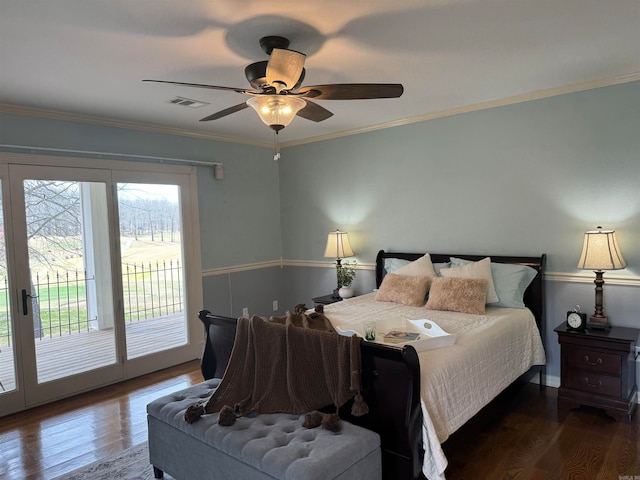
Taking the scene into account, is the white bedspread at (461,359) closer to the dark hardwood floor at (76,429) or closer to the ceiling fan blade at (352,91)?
the ceiling fan blade at (352,91)

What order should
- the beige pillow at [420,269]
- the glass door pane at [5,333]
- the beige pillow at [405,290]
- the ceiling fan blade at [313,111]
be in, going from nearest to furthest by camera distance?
the ceiling fan blade at [313,111], the glass door pane at [5,333], the beige pillow at [405,290], the beige pillow at [420,269]

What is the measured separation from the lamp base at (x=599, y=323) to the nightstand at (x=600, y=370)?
0.05m

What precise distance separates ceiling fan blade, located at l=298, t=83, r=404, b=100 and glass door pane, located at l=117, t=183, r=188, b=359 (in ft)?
8.57

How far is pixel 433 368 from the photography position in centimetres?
230

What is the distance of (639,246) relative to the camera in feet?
10.8

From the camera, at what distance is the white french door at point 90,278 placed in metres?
3.61

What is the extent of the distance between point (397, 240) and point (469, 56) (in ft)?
7.29

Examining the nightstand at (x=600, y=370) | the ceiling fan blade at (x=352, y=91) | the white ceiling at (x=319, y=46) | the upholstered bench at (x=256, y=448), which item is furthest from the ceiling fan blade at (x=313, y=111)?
the nightstand at (x=600, y=370)

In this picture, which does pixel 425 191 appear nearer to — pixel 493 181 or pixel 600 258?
pixel 493 181

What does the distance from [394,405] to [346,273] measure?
2.79 m

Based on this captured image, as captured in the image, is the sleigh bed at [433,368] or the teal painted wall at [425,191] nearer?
the sleigh bed at [433,368]

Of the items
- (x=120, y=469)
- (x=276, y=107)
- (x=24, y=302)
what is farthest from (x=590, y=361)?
(x=24, y=302)

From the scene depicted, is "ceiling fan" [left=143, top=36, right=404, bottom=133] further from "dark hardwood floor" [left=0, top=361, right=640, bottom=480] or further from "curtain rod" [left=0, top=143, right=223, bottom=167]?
"dark hardwood floor" [left=0, top=361, right=640, bottom=480]

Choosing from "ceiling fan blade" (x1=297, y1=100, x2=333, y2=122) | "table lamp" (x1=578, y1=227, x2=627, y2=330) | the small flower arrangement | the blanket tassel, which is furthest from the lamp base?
"ceiling fan blade" (x1=297, y1=100, x2=333, y2=122)
